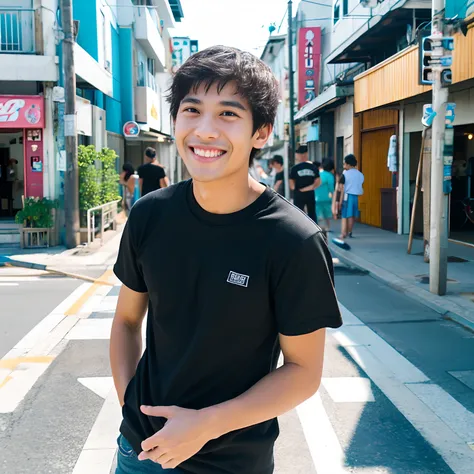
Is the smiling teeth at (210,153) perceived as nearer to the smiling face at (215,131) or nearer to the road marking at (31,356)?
the smiling face at (215,131)

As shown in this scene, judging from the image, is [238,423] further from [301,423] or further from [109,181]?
[109,181]

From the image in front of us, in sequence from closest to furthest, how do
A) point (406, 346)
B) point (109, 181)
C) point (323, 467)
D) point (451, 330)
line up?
point (323, 467), point (406, 346), point (451, 330), point (109, 181)

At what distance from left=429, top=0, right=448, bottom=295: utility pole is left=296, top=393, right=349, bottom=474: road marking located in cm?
457

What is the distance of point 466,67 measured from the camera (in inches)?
426

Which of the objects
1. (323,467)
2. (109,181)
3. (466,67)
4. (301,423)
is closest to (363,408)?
(301,423)

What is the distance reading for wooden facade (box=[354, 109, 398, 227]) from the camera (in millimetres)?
19312

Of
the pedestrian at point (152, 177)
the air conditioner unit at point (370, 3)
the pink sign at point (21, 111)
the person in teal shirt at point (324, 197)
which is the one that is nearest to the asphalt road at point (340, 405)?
the pedestrian at point (152, 177)

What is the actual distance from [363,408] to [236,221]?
11.4 feet

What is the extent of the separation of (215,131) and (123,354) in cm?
77

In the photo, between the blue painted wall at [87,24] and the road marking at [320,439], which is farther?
the blue painted wall at [87,24]

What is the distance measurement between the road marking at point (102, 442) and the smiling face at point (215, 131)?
2.64m

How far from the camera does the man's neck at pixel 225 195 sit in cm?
198

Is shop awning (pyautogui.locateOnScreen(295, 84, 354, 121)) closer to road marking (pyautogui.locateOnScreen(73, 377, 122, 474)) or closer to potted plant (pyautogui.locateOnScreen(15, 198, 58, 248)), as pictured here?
potted plant (pyautogui.locateOnScreen(15, 198, 58, 248))

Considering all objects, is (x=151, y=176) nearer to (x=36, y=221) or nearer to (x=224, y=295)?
(x=36, y=221)
